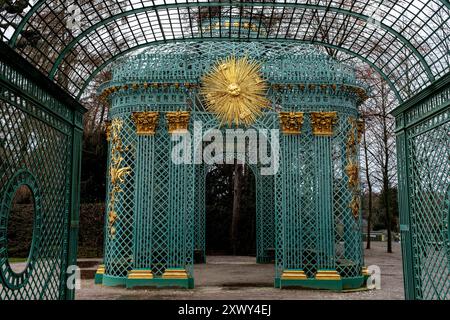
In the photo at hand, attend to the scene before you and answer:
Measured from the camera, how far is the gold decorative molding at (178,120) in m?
13.4

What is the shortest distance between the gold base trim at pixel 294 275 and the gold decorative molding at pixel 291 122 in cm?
391

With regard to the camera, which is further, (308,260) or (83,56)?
(308,260)

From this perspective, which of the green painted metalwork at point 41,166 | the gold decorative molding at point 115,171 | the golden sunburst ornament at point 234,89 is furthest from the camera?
the gold decorative molding at point 115,171

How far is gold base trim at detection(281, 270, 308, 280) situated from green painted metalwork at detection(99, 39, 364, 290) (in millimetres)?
131

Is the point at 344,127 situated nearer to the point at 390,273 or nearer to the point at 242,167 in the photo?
the point at 390,273

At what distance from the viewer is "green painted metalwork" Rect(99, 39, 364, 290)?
517 inches

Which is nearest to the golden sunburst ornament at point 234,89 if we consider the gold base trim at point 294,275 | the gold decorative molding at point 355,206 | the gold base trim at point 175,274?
the gold decorative molding at point 355,206

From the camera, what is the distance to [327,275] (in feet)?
42.7

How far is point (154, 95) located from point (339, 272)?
23.8ft

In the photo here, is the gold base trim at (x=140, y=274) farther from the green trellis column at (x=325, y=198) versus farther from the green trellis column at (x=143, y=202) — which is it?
the green trellis column at (x=325, y=198)

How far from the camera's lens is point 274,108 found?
1384 centimetres

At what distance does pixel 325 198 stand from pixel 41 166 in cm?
848

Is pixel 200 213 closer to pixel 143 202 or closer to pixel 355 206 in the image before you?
pixel 143 202

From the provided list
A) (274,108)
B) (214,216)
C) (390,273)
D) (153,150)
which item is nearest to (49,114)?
(153,150)
